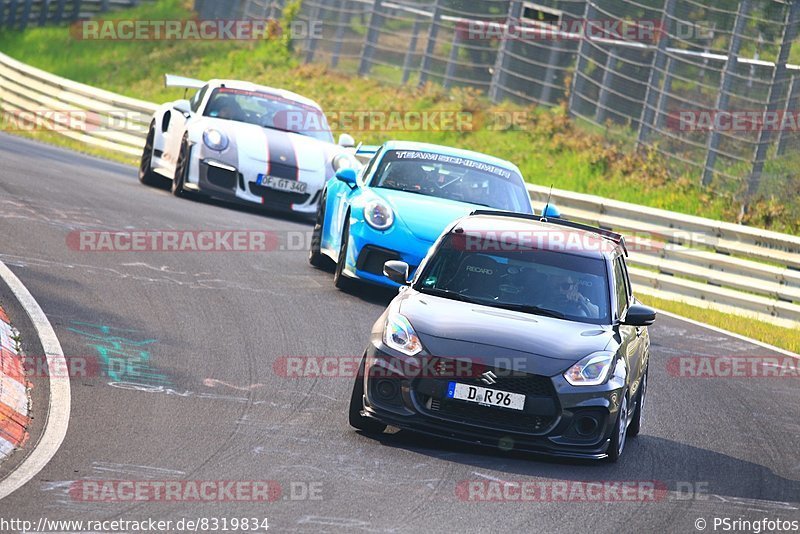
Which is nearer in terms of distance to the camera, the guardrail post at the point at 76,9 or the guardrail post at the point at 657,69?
the guardrail post at the point at 657,69

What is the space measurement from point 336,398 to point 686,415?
2.79m

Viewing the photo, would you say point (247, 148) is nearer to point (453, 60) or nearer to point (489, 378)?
point (489, 378)

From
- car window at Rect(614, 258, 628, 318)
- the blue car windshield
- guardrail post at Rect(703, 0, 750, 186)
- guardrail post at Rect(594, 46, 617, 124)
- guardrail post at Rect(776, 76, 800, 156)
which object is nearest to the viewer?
car window at Rect(614, 258, 628, 318)

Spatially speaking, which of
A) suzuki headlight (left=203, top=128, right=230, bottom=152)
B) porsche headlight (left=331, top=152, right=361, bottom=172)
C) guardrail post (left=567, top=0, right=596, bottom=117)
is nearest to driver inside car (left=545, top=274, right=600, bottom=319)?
porsche headlight (left=331, top=152, right=361, bottom=172)

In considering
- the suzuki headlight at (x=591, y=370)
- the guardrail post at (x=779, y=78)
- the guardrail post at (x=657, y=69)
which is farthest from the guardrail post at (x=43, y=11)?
the suzuki headlight at (x=591, y=370)

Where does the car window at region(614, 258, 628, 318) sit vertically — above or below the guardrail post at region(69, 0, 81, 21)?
above

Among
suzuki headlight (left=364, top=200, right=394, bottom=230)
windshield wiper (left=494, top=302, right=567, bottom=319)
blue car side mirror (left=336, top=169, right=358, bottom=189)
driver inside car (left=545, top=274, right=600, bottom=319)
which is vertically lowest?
suzuki headlight (left=364, top=200, right=394, bottom=230)

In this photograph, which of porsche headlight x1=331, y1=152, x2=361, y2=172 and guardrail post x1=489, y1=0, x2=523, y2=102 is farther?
guardrail post x1=489, y1=0, x2=523, y2=102

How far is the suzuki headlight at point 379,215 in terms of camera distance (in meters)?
12.8

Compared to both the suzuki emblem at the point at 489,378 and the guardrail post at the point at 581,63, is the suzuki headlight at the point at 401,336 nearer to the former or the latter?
the suzuki emblem at the point at 489,378

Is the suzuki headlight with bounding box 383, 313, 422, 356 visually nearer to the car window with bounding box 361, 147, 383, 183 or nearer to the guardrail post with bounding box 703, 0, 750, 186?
the car window with bounding box 361, 147, 383, 183

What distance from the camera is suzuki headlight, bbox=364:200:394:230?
12789mm

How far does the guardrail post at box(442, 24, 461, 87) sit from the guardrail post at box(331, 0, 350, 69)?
376 cm

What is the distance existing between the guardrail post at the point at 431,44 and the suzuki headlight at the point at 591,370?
2157 cm
